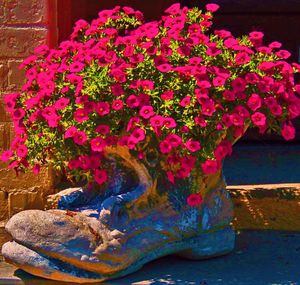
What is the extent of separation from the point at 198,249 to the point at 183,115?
87 centimetres

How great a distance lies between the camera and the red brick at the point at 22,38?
518 cm

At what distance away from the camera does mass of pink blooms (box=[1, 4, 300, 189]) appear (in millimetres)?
4273

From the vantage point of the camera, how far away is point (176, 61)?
175 inches

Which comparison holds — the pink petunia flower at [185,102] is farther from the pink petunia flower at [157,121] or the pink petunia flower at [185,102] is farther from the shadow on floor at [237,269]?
the shadow on floor at [237,269]

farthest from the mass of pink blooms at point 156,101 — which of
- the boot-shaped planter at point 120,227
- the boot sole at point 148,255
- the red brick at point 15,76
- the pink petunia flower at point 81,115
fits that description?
the red brick at point 15,76

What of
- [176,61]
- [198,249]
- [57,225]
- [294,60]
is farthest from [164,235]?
[294,60]

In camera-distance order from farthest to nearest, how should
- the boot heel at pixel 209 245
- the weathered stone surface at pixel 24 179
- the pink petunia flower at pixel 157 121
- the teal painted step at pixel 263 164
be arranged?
the teal painted step at pixel 263 164, the weathered stone surface at pixel 24 179, the boot heel at pixel 209 245, the pink petunia flower at pixel 157 121

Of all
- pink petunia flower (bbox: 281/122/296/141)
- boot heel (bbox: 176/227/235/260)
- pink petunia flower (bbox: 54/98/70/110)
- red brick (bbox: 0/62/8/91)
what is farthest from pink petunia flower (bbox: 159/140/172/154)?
red brick (bbox: 0/62/8/91)

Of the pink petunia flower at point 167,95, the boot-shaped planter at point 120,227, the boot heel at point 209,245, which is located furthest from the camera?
the boot heel at point 209,245

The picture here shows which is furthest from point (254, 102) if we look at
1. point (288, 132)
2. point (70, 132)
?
point (70, 132)

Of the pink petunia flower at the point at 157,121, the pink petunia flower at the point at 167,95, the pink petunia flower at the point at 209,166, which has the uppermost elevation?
the pink petunia flower at the point at 167,95

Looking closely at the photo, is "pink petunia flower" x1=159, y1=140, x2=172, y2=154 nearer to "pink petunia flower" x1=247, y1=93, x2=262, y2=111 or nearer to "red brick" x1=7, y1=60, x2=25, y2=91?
"pink petunia flower" x1=247, y1=93, x2=262, y2=111

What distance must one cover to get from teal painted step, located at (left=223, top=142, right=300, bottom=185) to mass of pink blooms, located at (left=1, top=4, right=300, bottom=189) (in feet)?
3.44

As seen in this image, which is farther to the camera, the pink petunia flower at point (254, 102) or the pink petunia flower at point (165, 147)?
the pink petunia flower at point (254, 102)
